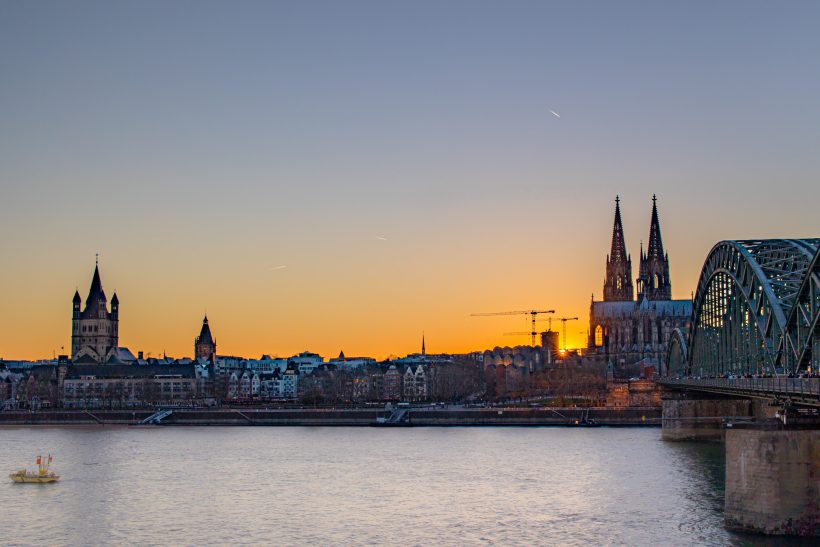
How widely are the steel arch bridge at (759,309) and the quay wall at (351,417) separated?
26723 mm

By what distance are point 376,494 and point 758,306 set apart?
21484 mm

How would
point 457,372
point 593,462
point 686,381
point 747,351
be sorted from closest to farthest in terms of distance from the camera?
point 747,351, point 593,462, point 686,381, point 457,372

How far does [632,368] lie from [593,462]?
11341cm

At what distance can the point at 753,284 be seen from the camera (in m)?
60.5

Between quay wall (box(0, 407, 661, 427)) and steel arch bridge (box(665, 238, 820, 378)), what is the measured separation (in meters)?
26.7

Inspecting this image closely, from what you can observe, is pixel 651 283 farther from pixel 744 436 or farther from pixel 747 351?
pixel 744 436

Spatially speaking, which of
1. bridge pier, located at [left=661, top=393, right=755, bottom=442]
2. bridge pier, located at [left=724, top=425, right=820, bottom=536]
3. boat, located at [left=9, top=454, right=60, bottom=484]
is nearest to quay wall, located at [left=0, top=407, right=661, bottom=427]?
bridge pier, located at [left=661, top=393, right=755, bottom=442]

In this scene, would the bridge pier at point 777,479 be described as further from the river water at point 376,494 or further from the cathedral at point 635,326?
the cathedral at point 635,326

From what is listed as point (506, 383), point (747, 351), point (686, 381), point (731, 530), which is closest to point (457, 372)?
point (506, 383)

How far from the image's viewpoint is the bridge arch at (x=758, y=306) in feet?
162

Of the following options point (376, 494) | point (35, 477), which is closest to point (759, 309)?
point (376, 494)

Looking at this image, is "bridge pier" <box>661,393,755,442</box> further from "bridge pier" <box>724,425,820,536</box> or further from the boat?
"bridge pier" <box>724,425,820,536</box>

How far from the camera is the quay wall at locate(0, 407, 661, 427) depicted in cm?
11531

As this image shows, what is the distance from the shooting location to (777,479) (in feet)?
119
